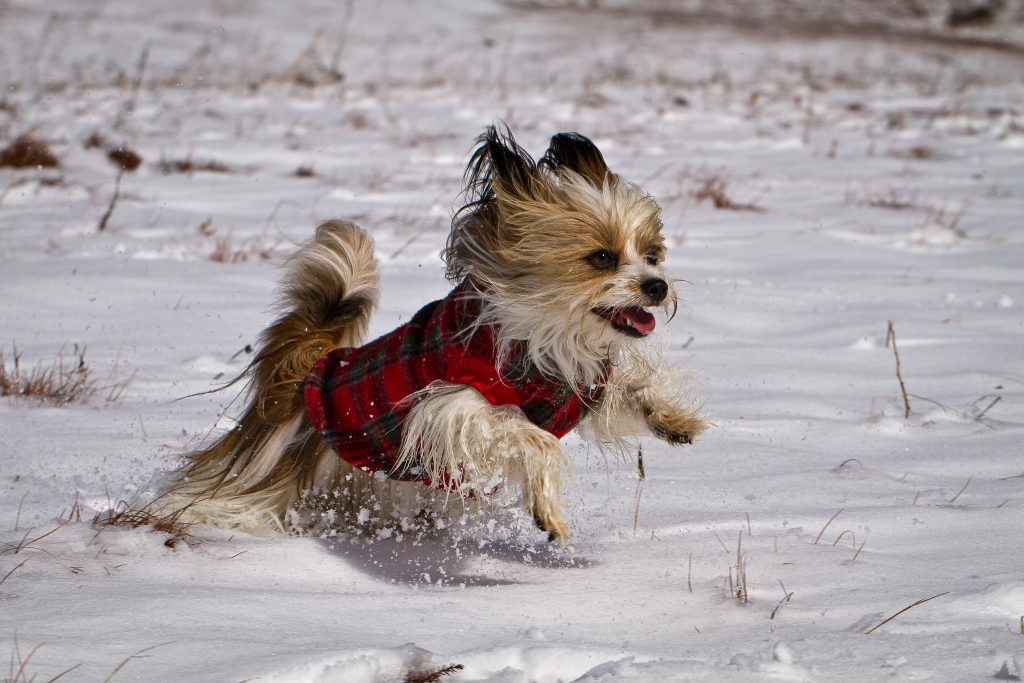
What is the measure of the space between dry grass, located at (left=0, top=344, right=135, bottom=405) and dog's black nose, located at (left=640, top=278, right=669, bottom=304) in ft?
6.63

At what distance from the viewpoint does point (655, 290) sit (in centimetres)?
266

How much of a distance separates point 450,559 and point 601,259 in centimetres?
97

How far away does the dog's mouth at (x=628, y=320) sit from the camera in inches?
108

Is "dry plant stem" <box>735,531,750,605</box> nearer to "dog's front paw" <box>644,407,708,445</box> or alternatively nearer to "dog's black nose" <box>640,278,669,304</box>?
"dog's front paw" <box>644,407,708,445</box>

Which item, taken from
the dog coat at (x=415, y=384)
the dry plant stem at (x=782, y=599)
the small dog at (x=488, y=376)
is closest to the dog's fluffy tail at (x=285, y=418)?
the small dog at (x=488, y=376)

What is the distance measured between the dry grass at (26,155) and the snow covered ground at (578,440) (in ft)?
0.40

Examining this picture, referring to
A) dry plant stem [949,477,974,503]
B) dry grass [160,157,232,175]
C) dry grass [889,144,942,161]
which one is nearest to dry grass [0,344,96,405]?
dry plant stem [949,477,974,503]

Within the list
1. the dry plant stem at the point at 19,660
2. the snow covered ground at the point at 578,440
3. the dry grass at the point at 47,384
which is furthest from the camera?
the dry grass at the point at 47,384

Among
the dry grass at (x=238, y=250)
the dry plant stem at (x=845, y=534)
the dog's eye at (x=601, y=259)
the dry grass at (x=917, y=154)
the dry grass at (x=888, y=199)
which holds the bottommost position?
the dry plant stem at (x=845, y=534)

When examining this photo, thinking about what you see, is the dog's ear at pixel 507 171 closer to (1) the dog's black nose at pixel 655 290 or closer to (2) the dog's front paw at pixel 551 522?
(1) the dog's black nose at pixel 655 290

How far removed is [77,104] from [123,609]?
887 centimetres

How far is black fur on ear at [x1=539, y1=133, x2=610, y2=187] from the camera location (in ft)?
9.55

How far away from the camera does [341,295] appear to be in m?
3.23

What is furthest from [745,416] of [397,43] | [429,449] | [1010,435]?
[397,43]
